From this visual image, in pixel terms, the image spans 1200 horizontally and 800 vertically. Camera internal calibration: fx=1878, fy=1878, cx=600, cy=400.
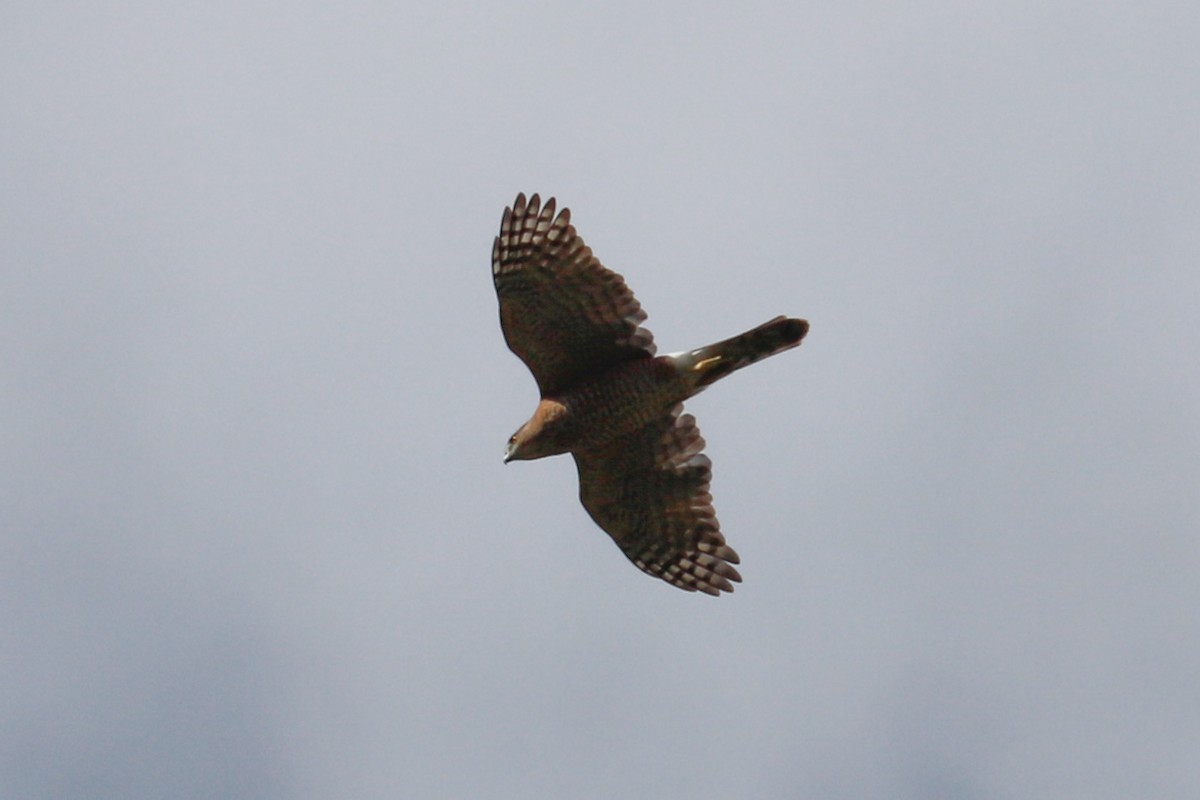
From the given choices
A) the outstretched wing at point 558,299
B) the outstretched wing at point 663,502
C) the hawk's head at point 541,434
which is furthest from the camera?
the outstretched wing at point 663,502

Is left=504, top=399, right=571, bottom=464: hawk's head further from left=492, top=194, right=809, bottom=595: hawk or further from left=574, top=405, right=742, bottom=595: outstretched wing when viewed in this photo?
left=574, top=405, right=742, bottom=595: outstretched wing

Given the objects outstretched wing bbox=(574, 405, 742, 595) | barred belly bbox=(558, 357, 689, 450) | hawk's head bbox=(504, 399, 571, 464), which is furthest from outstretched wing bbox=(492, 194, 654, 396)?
outstretched wing bbox=(574, 405, 742, 595)

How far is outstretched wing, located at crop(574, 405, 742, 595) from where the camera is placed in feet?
60.5

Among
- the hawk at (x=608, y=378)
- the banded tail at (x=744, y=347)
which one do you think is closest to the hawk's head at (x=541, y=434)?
the hawk at (x=608, y=378)

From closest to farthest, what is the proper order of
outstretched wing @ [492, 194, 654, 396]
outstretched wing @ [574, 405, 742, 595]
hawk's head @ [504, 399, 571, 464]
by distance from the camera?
outstretched wing @ [492, 194, 654, 396]
hawk's head @ [504, 399, 571, 464]
outstretched wing @ [574, 405, 742, 595]

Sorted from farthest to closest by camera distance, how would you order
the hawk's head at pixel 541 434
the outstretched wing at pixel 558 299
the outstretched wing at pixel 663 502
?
1. the outstretched wing at pixel 663 502
2. the hawk's head at pixel 541 434
3. the outstretched wing at pixel 558 299

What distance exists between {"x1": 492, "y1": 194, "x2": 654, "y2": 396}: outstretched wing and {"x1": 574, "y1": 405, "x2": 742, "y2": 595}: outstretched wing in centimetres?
99

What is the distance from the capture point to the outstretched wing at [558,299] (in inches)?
686

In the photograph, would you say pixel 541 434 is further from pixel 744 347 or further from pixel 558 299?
pixel 744 347

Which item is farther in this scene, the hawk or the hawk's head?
the hawk's head

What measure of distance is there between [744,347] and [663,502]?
1.93 metres

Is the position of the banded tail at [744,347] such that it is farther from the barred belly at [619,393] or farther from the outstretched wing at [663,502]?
the outstretched wing at [663,502]

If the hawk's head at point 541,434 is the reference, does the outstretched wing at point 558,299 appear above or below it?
above

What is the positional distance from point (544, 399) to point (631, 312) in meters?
1.21
